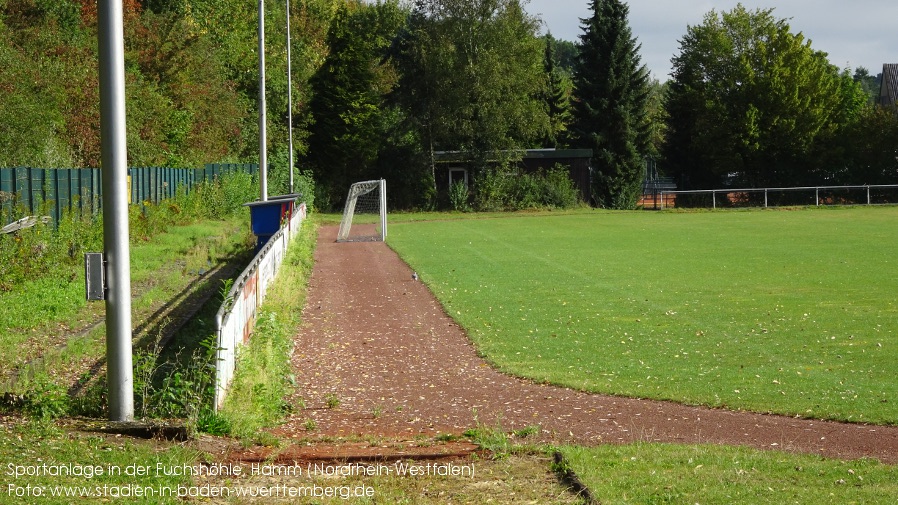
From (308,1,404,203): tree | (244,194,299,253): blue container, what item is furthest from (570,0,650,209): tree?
(244,194,299,253): blue container

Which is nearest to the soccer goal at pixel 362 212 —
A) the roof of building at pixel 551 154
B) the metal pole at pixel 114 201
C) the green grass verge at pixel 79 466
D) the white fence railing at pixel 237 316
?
the roof of building at pixel 551 154

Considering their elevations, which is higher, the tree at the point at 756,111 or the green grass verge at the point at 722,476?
the tree at the point at 756,111

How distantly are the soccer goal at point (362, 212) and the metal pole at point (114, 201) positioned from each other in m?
25.9

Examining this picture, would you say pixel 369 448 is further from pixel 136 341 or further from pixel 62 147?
pixel 62 147

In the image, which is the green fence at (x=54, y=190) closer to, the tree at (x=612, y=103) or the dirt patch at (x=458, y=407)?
the dirt patch at (x=458, y=407)

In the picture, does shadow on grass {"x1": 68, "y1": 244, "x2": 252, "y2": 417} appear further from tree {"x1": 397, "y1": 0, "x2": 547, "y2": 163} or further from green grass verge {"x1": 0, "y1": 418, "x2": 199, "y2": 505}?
tree {"x1": 397, "y1": 0, "x2": 547, "y2": 163}

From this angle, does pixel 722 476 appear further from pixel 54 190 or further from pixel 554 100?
pixel 554 100

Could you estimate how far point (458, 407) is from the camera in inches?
392

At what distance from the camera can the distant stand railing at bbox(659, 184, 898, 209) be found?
58.2 m

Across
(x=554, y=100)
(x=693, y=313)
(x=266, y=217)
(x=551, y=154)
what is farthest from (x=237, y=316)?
(x=554, y=100)

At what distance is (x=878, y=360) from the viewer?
12219mm

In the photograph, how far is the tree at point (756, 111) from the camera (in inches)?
2402

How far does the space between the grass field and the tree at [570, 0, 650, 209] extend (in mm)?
26445

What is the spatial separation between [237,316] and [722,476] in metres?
5.49
